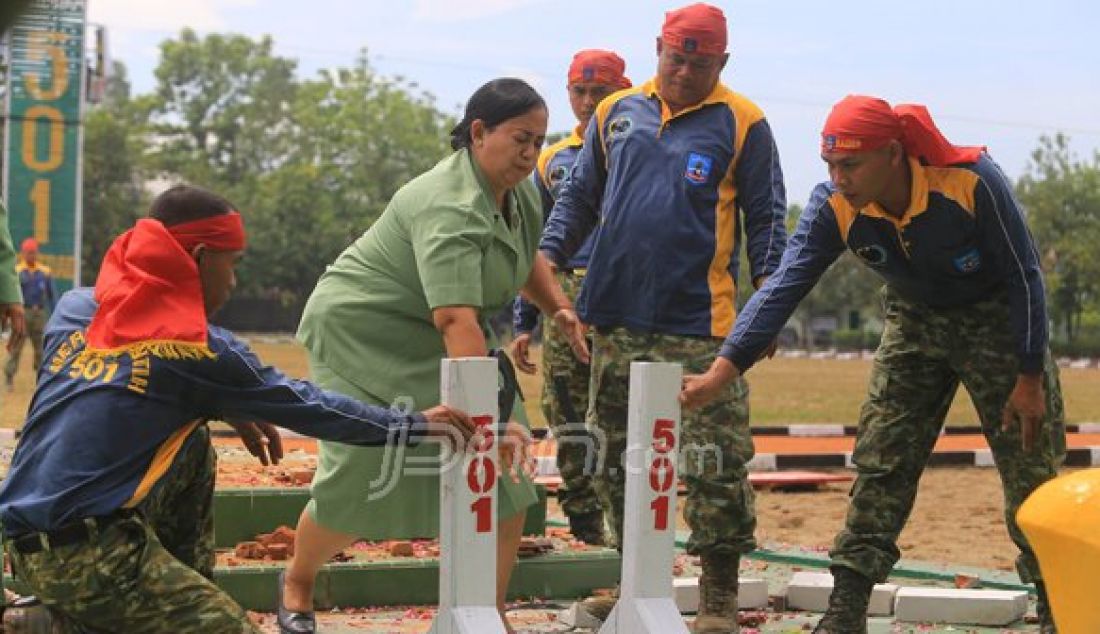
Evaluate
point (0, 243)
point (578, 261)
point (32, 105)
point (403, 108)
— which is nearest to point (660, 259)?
point (578, 261)

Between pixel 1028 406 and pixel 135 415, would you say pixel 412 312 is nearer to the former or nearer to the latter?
pixel 135 415

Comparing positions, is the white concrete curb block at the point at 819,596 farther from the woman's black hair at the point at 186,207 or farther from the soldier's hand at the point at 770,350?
the woman's black hair at the point at 186,207

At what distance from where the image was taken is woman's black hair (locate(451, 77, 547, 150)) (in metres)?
5.01

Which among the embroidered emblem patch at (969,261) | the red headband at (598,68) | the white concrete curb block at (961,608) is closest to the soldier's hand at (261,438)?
the embroidered emblem patch at (969,261)

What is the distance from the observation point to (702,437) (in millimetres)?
5758

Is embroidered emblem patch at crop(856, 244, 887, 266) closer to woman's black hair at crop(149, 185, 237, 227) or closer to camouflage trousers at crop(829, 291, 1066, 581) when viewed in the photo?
camouflage trousers at crop(829, 291, 1066, 581)

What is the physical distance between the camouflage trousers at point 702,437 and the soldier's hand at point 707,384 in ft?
1.56

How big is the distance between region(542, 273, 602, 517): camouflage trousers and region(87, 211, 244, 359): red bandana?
362 cm

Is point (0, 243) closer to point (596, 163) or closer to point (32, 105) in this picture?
point (596, 163)

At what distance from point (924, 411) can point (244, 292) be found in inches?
2879

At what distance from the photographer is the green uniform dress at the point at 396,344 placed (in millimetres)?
5035

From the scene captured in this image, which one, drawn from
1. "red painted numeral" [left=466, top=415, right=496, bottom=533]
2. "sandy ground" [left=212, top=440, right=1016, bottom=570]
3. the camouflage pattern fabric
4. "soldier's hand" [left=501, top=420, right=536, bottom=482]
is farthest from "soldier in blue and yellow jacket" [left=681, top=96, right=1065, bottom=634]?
"sandy ground" [left=212, top=440, right=1016, bottom=570]

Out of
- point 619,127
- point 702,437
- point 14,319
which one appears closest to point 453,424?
point 702,437

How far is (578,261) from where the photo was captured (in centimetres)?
784
